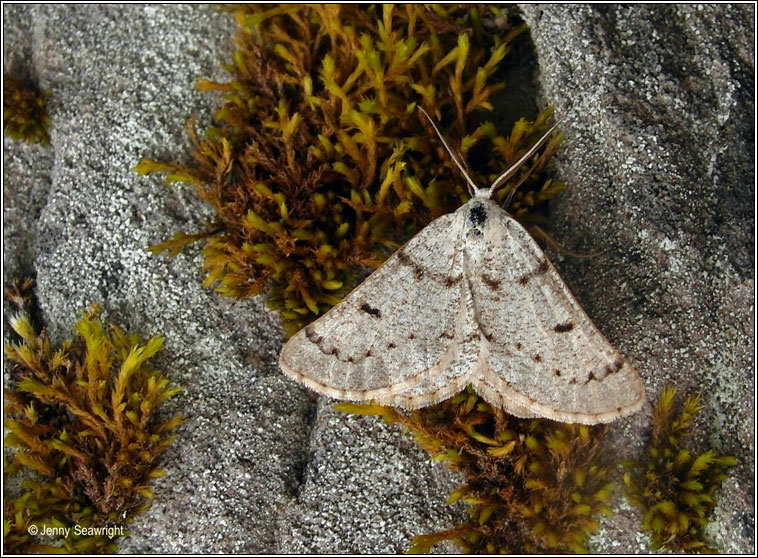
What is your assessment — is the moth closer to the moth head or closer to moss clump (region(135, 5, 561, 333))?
the moth head

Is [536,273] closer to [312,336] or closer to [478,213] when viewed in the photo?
[478,213]

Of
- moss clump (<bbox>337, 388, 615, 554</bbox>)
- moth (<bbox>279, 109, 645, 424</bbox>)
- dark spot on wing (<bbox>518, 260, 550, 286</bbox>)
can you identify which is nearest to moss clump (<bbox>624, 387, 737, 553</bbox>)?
moss clump (<bbox>337, 388, 615, 554</bbox>)

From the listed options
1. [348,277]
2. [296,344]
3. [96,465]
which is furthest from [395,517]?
[96,465]

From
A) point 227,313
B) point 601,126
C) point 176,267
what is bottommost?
point 227,313

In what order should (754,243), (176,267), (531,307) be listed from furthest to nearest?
(176,267) < (754,243) < (531,307)

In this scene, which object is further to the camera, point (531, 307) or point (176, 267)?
point (176, 267)

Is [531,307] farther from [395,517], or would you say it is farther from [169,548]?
[169,548]
